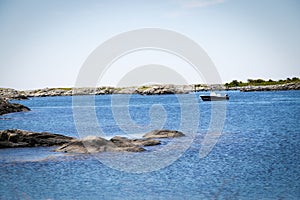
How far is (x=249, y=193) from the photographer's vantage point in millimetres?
19547

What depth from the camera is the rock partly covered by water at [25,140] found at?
3369 centimetres

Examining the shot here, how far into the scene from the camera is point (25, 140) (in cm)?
3425

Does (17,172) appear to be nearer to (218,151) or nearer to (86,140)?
(86,140)

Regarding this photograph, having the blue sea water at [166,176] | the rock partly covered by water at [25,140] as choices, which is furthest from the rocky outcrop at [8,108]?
the blue sea water at [166,176]

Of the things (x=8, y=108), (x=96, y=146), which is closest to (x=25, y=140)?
(x=96, y=146)

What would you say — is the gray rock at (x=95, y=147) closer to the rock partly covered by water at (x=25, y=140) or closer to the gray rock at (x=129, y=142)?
the gray rock at (x=129, y=142)

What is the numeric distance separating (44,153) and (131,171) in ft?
29.5

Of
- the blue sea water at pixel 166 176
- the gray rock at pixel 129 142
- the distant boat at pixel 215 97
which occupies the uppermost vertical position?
the distant boat at pixel 215 97

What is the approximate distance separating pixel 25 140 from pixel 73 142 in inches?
197

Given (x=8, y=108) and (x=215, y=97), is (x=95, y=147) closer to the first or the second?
(x=8, y=108)

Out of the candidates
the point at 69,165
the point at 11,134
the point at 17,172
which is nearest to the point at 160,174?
the point at 69,165

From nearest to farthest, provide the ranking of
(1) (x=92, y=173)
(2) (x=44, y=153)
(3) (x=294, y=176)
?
(3) (x=294, y=176)
(1) (x=92, y=173)
(2) (x=44, y=153)

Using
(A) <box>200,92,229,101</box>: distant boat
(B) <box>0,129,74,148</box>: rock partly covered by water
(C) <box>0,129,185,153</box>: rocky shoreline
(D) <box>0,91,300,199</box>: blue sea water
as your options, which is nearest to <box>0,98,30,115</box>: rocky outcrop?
(B) <box>0,129,74,148</box>: rock partly covered by water

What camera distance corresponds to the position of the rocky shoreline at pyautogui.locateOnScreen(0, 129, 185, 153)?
31078 millimetres
